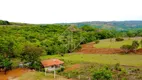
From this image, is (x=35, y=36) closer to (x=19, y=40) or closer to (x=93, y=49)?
(x=19, y=40)

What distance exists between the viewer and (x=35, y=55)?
135 feet

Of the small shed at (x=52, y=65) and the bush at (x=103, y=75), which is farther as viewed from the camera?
the small shed at (x=52, y=65)

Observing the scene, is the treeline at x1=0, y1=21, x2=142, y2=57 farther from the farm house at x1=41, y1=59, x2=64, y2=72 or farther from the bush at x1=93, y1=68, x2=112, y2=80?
the bush at x1=93, y1=68, x2=112, y2=80

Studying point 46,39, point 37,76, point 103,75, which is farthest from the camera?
point 46,39

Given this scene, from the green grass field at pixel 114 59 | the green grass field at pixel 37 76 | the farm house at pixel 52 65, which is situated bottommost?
the green grass field at pixel 37 76

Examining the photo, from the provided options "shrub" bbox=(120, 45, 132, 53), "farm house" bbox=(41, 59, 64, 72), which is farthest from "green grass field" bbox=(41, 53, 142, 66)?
"farm house" bbox=(41, 59, 64, 72)

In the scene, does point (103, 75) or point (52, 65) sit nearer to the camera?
point (103, 75)

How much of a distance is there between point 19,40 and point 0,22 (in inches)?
1414

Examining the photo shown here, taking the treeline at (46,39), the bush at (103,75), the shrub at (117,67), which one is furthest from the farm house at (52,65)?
the bush at (103,75)

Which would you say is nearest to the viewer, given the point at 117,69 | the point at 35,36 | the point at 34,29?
the point at 117,69

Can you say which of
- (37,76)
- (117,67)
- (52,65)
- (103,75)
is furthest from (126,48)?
(37,76)

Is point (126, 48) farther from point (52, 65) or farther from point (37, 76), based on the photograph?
point (37, 76)

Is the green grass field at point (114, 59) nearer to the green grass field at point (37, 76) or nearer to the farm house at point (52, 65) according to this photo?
the farm house at point (52, 65)

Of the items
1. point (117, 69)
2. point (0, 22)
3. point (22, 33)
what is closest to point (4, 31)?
point (22, 33)
